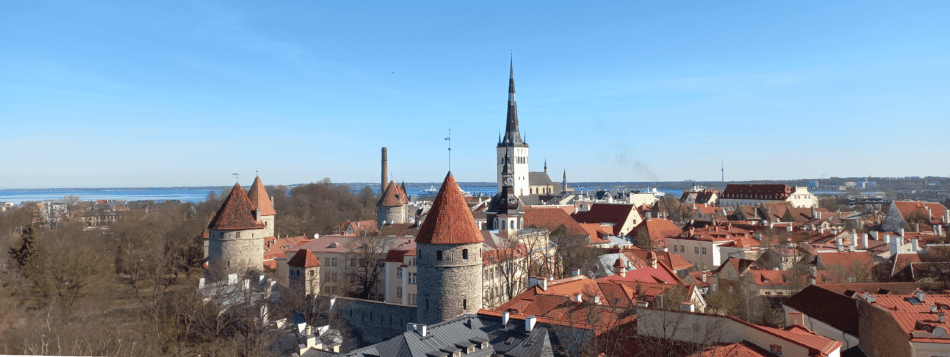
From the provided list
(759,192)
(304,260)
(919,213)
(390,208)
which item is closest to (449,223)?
(304,260)

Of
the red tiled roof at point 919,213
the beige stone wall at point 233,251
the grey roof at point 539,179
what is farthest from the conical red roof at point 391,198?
the grey roof at point 539,179

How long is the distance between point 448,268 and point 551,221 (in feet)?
97.9

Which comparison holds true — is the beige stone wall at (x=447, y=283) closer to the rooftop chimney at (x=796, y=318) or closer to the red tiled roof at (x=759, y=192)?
the rooftop chimney at (x=796, y=318)

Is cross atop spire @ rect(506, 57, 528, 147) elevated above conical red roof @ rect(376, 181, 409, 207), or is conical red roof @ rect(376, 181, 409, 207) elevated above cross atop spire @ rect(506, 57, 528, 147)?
cross atop spire @ rect(506, 57, 528, 147)

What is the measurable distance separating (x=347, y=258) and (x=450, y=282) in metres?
14.9

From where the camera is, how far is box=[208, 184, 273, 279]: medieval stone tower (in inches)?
1433

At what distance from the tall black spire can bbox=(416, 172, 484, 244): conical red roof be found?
62881 mm

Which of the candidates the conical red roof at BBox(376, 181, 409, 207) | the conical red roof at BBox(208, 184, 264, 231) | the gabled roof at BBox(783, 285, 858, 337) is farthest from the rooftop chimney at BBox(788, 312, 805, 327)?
the conical red roof at BBox(376, 181, 409, 207)

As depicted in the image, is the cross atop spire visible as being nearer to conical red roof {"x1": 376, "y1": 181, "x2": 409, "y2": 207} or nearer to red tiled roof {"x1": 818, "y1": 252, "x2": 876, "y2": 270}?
conical red roof {"x1": 376, "y1": 181, "x2": 409, "y2": 207}

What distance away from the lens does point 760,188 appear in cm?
11419

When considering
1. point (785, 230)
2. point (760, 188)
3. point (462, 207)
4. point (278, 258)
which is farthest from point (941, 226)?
point (760, 188)

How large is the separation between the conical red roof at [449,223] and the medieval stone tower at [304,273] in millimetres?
10779

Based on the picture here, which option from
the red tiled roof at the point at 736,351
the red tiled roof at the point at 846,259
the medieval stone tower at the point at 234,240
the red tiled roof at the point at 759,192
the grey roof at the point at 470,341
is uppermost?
the red tiled roof at the point at 759,192

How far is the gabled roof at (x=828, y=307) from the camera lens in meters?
22.2
